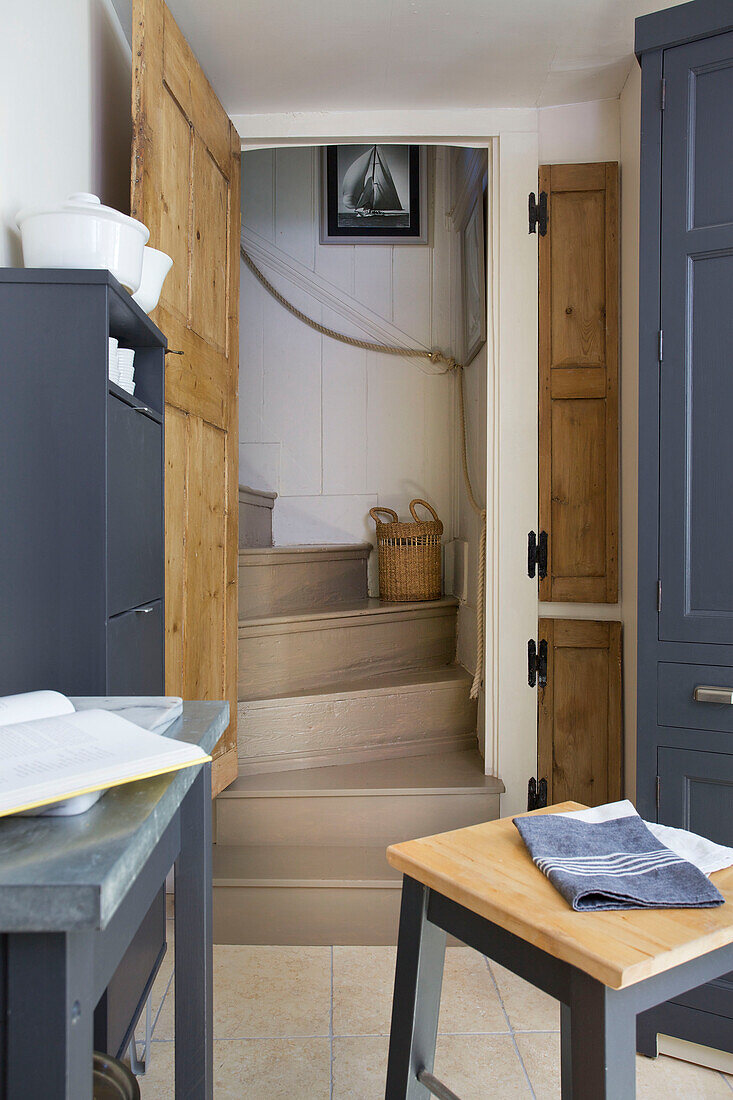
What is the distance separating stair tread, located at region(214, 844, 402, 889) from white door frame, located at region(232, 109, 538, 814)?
49cm

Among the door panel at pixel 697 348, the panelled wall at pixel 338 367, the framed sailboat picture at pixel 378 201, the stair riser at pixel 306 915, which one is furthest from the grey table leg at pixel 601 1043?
the framed sailboat picture at pixel 378 201

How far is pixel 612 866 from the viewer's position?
1.18 m

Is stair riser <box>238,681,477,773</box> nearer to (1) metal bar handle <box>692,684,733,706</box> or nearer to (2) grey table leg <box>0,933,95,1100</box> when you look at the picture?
(1) metal bar handle <box>692,684,733,706</box>

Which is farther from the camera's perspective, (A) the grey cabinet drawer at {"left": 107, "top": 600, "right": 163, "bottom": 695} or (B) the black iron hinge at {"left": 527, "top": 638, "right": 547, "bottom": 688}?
(B) the black iron hinge at {"left": 527, "top": 638, "right": 547, "bottom": 688}

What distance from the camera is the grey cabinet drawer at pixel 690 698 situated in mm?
1960

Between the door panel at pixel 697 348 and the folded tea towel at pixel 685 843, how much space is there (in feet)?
2.41

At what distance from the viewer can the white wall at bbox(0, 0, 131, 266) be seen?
154 cm

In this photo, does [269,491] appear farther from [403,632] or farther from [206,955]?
[206,955]

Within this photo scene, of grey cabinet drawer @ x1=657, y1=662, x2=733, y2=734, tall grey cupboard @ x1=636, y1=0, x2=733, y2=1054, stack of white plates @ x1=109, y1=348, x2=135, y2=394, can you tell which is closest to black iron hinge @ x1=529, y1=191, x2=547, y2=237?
tall grey cupboard @ x1=636, y1=0, x2=733, y2=1054

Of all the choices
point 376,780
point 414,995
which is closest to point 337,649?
point 376,780

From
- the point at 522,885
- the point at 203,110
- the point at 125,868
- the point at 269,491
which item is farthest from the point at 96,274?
the point at 269,491

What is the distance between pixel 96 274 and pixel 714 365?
1.42m

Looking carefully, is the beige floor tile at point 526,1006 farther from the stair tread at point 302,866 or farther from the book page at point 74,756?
the book page at point 74,756

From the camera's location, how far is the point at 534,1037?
2.05 metres
